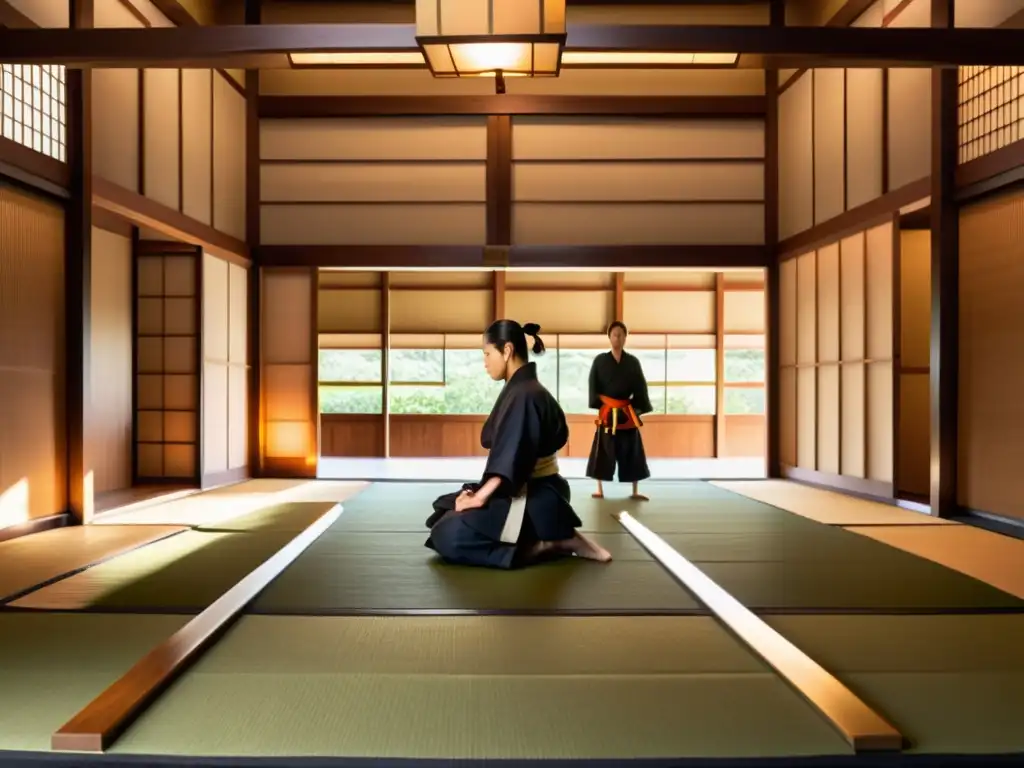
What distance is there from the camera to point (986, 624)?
241 cm

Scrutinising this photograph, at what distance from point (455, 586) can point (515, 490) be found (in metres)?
0.48

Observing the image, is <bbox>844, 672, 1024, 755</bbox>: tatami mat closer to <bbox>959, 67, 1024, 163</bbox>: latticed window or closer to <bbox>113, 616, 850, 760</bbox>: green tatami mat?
<bbox>113, 616, 850, 760</bbox>: green tatami mat

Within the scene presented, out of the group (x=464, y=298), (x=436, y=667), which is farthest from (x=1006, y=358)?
(x=464, y=298)

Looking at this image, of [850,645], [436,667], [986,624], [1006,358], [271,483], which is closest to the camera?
[436,667]

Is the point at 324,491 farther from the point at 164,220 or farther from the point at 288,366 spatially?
the point at 164,220

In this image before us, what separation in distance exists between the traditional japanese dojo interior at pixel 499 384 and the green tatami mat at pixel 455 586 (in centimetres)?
3

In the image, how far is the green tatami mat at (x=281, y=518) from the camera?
421cm

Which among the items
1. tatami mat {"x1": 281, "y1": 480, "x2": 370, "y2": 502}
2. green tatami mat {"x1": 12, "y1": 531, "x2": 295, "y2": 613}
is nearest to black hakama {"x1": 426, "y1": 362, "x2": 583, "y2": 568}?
green tatami mat {"x1": 12, "y1": 531, "x2": 295, "y2": 613}

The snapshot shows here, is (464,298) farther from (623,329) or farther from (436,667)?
(436,667)

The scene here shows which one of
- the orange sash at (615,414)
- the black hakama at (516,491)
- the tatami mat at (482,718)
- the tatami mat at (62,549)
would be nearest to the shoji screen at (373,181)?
the orange sash at (615,414)

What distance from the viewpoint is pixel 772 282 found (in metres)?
7.34

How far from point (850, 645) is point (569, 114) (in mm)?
6015

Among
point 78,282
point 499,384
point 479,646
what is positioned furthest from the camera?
point 499,384

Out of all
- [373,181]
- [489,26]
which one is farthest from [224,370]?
[489,26]
